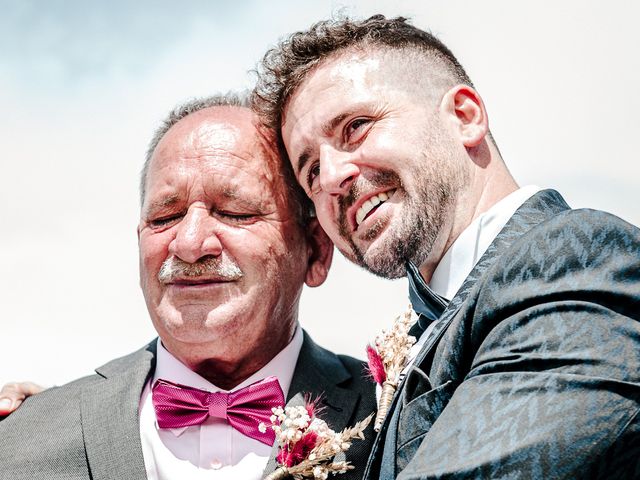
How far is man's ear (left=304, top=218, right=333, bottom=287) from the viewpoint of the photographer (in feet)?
15.5

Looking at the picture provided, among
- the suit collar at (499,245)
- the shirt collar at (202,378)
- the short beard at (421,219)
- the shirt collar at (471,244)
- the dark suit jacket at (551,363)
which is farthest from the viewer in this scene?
the shirt collar at (202,378)

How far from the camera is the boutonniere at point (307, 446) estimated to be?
3600 millimetres

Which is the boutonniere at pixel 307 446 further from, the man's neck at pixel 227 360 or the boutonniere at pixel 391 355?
the man's neck at pixel 227 360

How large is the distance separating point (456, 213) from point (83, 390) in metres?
2.15

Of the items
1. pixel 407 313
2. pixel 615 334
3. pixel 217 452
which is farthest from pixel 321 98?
pixel 615 334

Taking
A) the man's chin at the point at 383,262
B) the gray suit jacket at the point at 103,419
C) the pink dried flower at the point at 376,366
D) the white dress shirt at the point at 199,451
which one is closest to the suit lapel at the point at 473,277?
the pink dried flower at the point at 376,366

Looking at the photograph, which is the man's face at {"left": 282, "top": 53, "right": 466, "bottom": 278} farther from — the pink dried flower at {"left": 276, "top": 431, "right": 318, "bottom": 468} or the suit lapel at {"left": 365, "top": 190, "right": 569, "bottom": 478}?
the pink dried flower at {"left": 276, "top": 431, "right": 318, "bottom": 468}

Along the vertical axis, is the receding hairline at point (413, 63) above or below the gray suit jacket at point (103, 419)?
above

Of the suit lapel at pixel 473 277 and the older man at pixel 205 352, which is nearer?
the suit lapel at pixel 473 277

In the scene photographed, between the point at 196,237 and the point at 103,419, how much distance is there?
1.02 metres

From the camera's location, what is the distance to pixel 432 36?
4348mm

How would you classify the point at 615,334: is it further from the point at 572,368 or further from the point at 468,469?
the point at 468,469

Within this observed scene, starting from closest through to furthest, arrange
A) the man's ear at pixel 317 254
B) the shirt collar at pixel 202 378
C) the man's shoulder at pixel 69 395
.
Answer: the man's shoulder at pixel 69 395 → the shirt collar at pixel 202 378 → the man's ear at pixel 317 254

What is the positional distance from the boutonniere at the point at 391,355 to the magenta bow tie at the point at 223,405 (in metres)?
0.78
